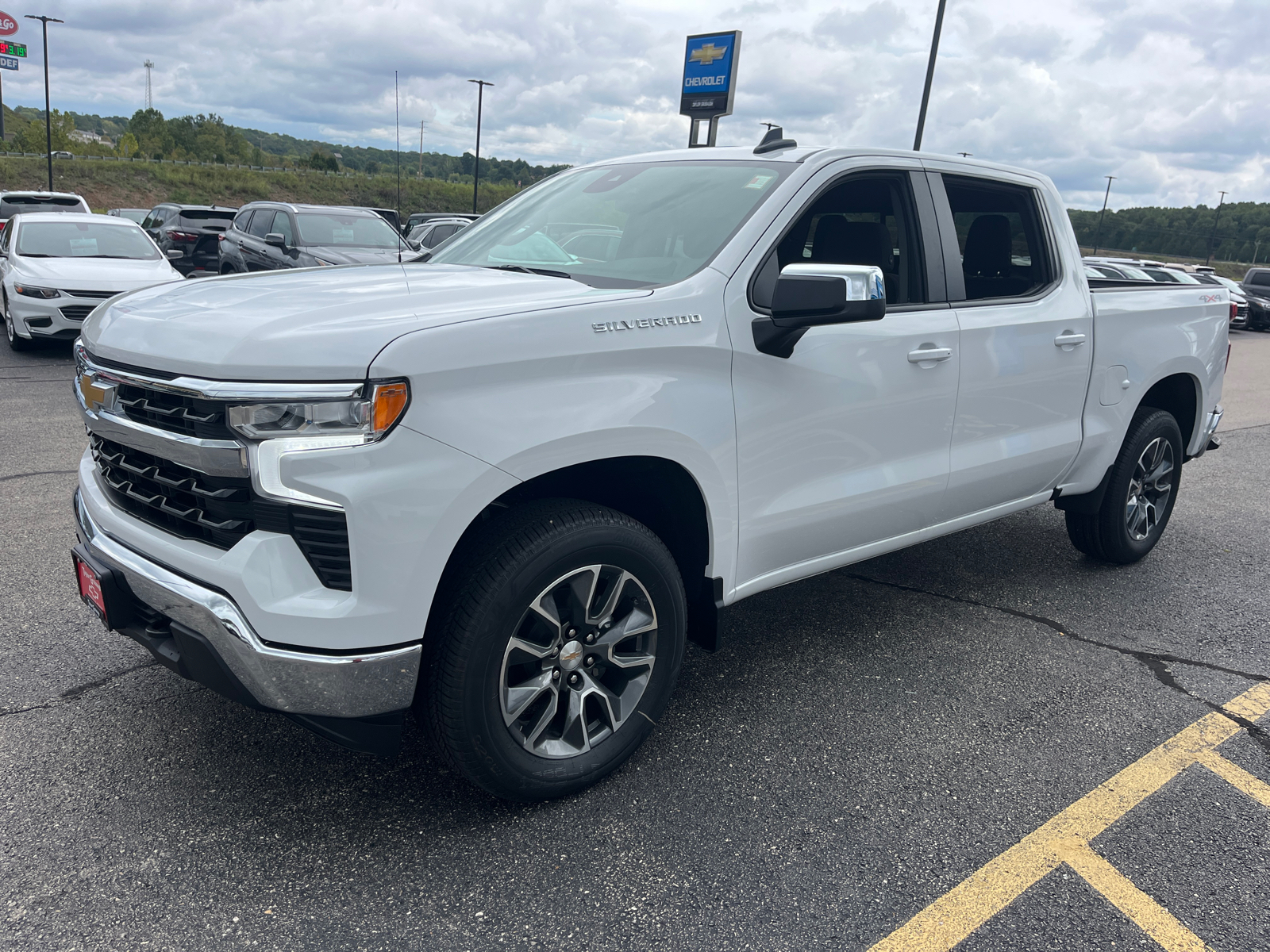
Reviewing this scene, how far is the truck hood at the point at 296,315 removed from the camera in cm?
210

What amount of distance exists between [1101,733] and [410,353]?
8.81 ft

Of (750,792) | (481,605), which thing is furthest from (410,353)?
(750,792)

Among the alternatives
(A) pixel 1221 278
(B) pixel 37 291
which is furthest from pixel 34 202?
(A) pixel 1221 278

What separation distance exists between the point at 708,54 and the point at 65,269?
22301 mm

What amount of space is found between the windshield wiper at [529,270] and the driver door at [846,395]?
1.95 ft

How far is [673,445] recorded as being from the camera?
2.63 metres

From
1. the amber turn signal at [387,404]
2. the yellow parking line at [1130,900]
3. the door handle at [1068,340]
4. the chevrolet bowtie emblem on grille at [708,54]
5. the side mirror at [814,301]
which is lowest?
the yellow parking line at [1130,900]

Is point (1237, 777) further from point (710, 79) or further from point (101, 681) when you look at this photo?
point (710, 79)

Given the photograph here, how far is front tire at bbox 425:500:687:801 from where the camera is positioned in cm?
233

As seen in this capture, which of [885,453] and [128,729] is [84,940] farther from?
[885,453]

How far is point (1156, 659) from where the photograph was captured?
3.85 meters

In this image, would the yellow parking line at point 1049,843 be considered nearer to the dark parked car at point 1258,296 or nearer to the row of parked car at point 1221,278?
the row of parked car at point 1221,278

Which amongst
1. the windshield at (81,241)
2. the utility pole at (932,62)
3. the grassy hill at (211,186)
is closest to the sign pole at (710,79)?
the utility pole at (932,62)

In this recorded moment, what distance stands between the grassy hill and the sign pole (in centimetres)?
3176
